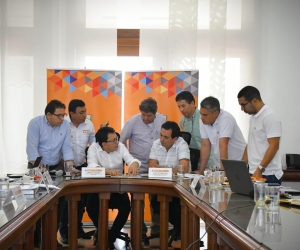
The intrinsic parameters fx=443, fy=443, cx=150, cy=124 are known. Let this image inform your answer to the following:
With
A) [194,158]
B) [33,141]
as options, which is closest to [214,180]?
[194,158]

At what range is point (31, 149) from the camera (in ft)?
13.4

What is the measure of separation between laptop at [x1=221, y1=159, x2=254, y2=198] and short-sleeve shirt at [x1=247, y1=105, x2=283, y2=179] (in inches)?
30.4

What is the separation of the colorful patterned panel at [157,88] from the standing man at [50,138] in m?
1.23

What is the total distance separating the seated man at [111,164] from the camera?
3982mm

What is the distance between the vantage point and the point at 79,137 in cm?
458

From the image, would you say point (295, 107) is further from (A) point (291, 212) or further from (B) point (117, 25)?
(A) point (291, 212)

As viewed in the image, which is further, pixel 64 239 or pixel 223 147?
pixel 64 239

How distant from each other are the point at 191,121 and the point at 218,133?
690 mm

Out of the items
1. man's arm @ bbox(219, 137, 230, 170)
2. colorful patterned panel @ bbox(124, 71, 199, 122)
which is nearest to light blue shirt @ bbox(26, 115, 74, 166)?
colorful patterned panel @ bbox(124, 71, 199, 122)

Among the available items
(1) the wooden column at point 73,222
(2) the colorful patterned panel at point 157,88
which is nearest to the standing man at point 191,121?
(2) the colorful patterned panel at point 157,88

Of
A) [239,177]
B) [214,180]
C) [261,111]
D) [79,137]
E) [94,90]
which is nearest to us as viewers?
[239,177]

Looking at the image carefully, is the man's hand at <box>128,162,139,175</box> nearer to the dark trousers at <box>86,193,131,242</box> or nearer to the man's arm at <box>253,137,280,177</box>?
the dark trousers at <box>86,193,131,242</box>

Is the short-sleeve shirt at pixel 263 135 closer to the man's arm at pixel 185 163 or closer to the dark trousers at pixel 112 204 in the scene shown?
the man's arm at pixel 185 163

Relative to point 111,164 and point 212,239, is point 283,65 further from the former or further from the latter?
point 212,239
